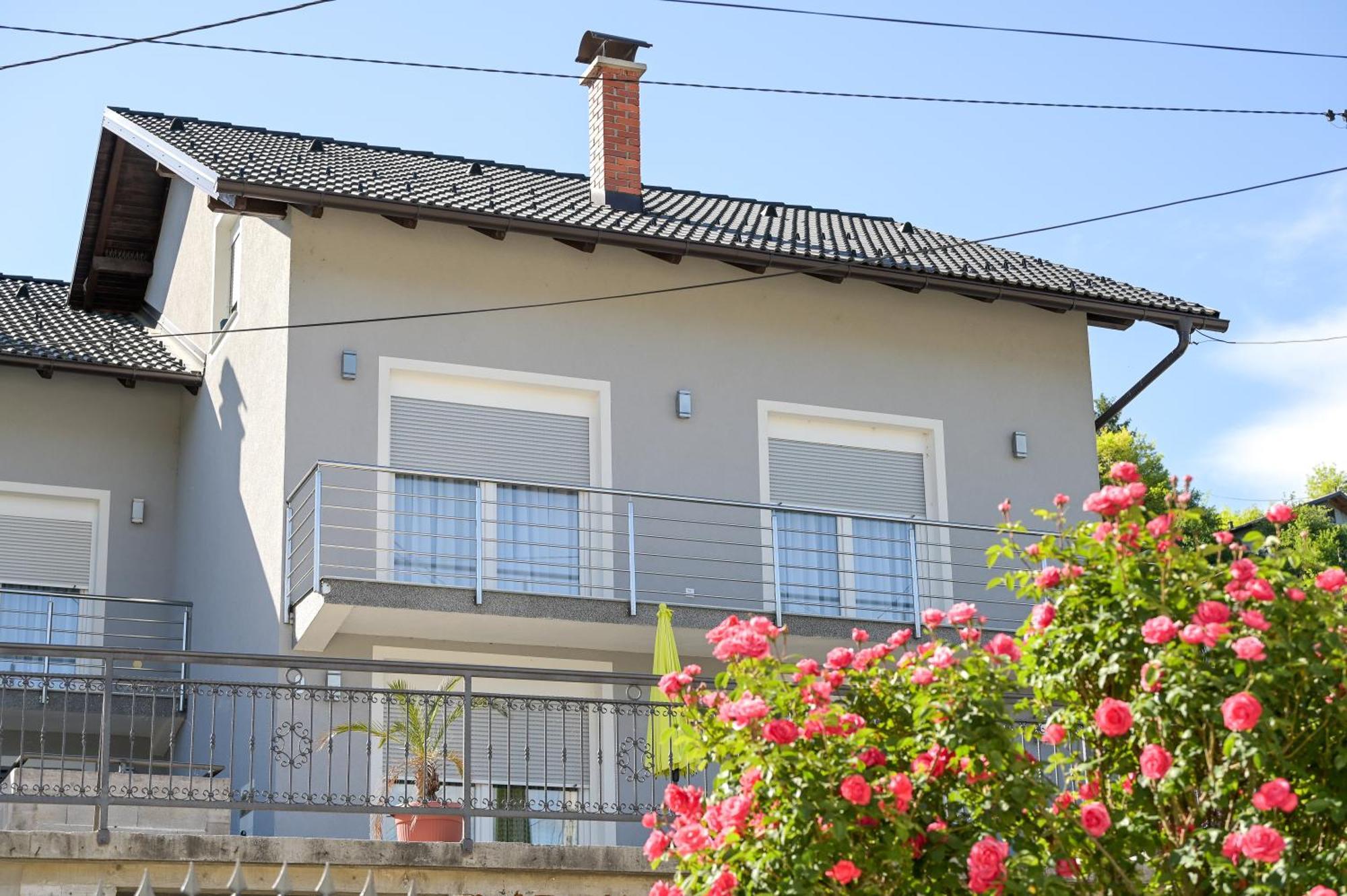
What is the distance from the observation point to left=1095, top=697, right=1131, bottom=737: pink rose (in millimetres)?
6191

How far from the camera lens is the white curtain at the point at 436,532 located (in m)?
14.2

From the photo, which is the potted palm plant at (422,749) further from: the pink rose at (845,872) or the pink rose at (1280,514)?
the pink rose at (1280,514)

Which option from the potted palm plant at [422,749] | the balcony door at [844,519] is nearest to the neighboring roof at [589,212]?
the balcony door at [844,519]

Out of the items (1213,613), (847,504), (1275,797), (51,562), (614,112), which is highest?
(614,112)

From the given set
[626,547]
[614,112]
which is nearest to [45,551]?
[626,547]

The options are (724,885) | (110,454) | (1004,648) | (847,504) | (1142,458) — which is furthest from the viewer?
(1142,458)

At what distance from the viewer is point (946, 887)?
6238mm

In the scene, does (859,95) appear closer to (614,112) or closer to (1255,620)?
(614,112)

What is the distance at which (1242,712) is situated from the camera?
5.78 metres

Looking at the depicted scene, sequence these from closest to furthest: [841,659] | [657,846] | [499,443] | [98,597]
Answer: [841,659] < [657,846] < [499,443] < [98,597]

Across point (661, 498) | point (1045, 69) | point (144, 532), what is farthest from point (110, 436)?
point (1045, 69)

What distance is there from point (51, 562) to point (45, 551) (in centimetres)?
12

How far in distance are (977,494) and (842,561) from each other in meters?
1.58

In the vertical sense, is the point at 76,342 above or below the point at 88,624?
above
